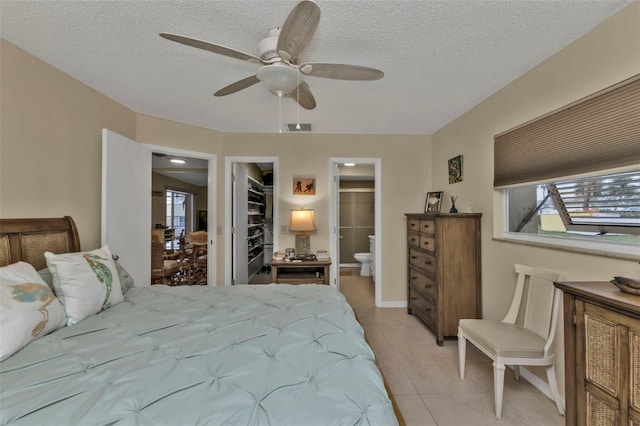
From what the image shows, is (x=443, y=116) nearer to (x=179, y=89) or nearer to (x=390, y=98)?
(x=390, y=98)

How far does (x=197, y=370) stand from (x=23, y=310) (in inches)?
38.7

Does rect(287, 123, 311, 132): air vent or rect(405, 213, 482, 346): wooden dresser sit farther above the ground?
rect(287, 123, 311, 132): air vent

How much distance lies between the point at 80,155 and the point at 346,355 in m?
2.86

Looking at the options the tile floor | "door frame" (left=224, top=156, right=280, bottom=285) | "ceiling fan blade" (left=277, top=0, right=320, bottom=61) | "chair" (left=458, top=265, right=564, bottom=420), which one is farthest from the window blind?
"door frame" (left=224, top=156, right=280, bottom=285)

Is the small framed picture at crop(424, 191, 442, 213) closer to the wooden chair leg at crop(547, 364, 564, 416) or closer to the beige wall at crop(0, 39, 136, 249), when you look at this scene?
the wooden chair leg at crop(547, 364, 564, 416)

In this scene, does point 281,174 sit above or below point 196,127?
below

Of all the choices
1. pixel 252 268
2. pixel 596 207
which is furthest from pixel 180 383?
pixel 252 268

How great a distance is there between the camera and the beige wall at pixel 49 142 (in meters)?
1.81

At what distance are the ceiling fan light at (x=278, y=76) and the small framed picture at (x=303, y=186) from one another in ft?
7.06

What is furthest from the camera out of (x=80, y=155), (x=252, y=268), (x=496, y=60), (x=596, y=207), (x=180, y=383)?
(x=252, y=268)

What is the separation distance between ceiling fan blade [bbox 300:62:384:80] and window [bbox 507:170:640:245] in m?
1.57

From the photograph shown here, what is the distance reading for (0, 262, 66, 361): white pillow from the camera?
3.79ft

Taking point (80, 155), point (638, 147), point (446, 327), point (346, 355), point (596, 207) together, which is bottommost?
point (446, 327)

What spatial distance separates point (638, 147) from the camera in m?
1.38
